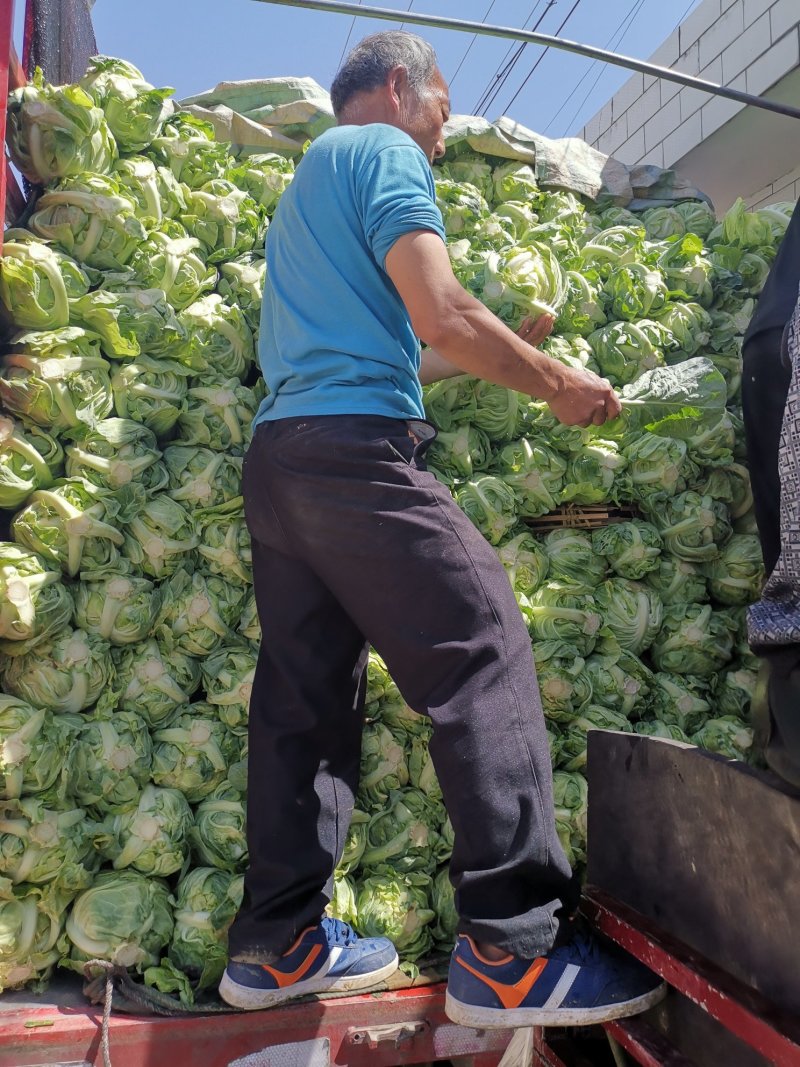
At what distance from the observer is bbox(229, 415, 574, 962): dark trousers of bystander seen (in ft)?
7.15

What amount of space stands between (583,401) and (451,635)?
3.15ft

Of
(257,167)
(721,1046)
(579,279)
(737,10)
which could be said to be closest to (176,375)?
(257,167)

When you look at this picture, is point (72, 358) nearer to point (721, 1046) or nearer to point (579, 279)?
point (579, 279)

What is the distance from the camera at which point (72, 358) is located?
2816 millimetres

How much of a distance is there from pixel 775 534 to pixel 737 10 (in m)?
5.98

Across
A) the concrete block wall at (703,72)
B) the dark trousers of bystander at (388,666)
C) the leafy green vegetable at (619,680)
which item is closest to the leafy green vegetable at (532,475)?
the leafy green vegetable at (619,680)

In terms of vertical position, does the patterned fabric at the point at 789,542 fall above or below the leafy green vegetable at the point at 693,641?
above

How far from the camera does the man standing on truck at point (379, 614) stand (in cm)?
215

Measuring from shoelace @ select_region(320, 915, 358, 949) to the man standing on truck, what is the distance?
0.05 ft

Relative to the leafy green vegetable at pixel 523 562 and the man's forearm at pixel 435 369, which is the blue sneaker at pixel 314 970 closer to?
the leafy green vegetable at pixel 523 562

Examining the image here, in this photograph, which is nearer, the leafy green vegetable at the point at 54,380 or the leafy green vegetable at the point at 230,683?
the leafy green vegetable at the point at 54,380

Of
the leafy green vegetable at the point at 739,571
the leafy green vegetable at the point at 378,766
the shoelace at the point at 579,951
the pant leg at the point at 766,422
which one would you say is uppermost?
the pant leg at the point at 766,422

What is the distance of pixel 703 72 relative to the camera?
22.6ft

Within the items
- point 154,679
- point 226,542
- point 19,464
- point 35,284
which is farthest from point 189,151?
point 154,679
